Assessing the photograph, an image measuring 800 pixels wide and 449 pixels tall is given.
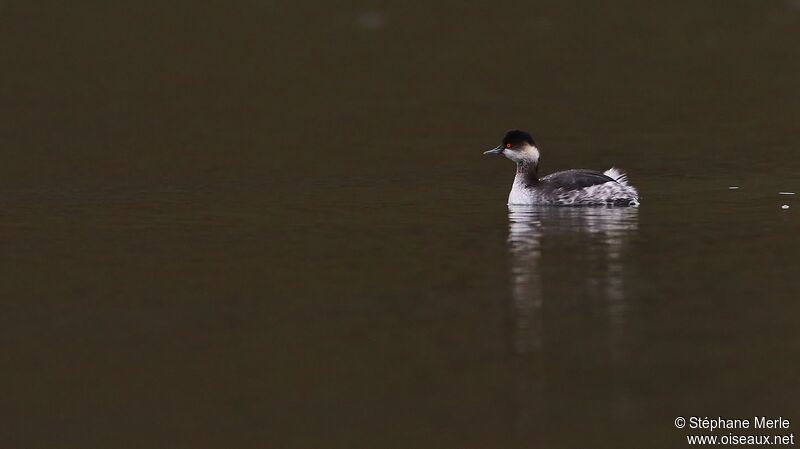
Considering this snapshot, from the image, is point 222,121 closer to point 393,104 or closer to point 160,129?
point 160,129

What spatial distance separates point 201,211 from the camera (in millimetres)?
27906

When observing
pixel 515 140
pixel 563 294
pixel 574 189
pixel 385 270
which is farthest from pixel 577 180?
pixel 563 294

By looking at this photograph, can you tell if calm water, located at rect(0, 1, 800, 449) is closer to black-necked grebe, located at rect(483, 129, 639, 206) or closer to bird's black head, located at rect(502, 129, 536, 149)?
black-necked grebe, located at rect(483, 129, 639, 206)

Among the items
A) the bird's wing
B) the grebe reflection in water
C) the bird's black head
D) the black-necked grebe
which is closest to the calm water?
the grebe reflection in water

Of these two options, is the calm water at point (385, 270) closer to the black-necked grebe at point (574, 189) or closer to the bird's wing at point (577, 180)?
the black-necked grebe at point (574, 189)

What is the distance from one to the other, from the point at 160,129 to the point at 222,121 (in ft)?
8.59

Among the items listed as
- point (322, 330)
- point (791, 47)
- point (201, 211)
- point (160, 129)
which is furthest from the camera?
point (791, 47)

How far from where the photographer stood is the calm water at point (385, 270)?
13.0 metres

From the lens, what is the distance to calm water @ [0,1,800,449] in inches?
512

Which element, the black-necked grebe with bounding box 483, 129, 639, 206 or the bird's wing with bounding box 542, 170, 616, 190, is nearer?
the black-necked grebe with bounding box 483, 129, 639, 206

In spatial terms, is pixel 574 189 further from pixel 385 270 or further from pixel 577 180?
pixel 385 270

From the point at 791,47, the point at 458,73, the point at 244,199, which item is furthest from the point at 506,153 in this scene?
the point at 791,47

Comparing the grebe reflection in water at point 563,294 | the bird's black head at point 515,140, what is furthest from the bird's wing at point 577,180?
the bird's black head at point 515,140

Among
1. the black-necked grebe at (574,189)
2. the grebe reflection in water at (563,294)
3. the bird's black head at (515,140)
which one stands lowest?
the grebe reflection in water at (563,294)
